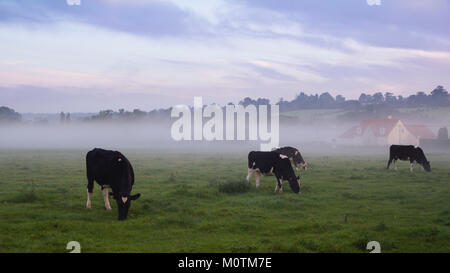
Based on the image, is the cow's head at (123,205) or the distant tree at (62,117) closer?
the cow's head at (123,205)

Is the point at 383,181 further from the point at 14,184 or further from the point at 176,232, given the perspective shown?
the point at 14,184

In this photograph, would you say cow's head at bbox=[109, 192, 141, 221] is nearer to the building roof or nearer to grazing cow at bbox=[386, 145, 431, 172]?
grazing cow at bbox=[386, 145, 431, 172]

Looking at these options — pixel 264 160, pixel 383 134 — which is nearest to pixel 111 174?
pixel 264 160

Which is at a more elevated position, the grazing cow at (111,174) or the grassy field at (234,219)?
the grazing cow at (111,174)

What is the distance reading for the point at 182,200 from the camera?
1781 cm

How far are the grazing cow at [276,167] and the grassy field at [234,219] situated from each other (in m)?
0.56

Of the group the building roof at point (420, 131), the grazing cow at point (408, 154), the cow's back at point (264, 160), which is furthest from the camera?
the building roof at point (420, 131)

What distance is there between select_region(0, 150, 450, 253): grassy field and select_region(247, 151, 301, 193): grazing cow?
56 cm

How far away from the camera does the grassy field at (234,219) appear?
37.7ft

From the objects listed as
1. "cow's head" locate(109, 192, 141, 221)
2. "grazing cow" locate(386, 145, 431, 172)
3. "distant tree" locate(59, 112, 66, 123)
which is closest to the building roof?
"grazing cow" locate(386, 145, 431, 172)

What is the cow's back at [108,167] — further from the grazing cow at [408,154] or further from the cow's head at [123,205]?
the grazing cow at [408,154]

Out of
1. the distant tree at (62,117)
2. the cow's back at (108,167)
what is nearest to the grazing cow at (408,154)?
the cow's back at (108,167)

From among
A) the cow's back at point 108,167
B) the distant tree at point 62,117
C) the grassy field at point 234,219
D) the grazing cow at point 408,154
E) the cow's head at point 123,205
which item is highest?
the distant tree at point 62,117
